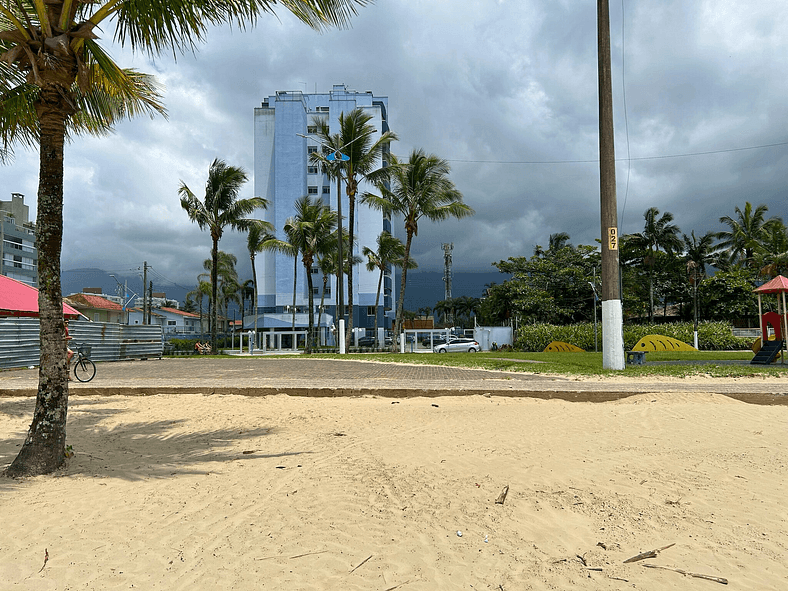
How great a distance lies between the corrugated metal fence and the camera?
55.3 feet

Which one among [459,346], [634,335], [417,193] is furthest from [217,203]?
[634,335]

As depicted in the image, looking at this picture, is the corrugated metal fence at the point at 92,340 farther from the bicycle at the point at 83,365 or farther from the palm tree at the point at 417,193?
the palm tree at the point at 417,193

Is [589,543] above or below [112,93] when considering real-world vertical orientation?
below

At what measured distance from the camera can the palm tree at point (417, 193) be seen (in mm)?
27172

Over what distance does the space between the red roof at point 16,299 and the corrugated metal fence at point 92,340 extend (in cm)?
A: 107

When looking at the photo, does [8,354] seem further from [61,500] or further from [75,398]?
[61,500]

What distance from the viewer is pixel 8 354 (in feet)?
54.9

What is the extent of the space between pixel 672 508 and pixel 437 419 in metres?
3.60

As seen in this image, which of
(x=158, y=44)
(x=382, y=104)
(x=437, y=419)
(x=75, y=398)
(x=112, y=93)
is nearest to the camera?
(x=158, y=44)

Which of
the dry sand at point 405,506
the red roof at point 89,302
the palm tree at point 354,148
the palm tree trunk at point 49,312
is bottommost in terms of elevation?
the dry sand at point 405,506

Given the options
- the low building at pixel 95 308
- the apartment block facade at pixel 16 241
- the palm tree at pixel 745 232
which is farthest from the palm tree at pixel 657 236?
the apartment block facade at pixel 16 241

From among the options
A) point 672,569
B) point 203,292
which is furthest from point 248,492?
point 203,292

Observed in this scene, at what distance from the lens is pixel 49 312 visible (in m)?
4.74

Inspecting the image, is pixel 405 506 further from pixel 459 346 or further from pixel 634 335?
pixel 459 346
